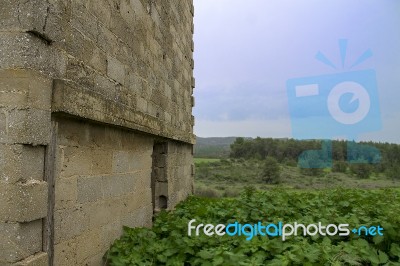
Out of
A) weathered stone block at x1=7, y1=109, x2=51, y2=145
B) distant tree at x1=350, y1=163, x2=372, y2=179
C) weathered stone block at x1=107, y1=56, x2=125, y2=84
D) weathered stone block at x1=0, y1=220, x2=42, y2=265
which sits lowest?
weathered stone block at x1=0, y1=220, x2=42, y2=265

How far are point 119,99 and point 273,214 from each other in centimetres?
239

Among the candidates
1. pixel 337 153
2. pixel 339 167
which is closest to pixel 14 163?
pixel 337 153

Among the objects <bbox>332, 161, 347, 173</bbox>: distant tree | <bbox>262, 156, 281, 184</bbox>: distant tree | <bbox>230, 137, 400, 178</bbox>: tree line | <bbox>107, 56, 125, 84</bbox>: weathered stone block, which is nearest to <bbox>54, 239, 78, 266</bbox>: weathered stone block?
<bbox>107, 56, 125, 84</bbox>: weathered stone block

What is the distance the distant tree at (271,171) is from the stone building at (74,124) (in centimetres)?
1381

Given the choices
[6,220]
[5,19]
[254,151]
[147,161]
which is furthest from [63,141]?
[254,151]

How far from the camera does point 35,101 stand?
234 centimetres

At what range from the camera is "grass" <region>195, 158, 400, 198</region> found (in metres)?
15.0

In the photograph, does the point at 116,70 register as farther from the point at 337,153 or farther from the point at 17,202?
the point at 337,153

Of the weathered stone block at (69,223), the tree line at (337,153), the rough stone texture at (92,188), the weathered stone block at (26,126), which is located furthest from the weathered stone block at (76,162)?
the tree line at (337,153)

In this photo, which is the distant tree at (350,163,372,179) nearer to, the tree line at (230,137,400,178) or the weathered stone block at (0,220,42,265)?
the tree line at (230,137,400,178)

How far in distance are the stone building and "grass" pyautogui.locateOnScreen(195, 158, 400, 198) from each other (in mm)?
9180

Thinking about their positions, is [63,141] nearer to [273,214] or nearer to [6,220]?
[6,220]

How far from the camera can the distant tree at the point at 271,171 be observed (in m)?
18.4

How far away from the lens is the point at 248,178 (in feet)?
65.7
